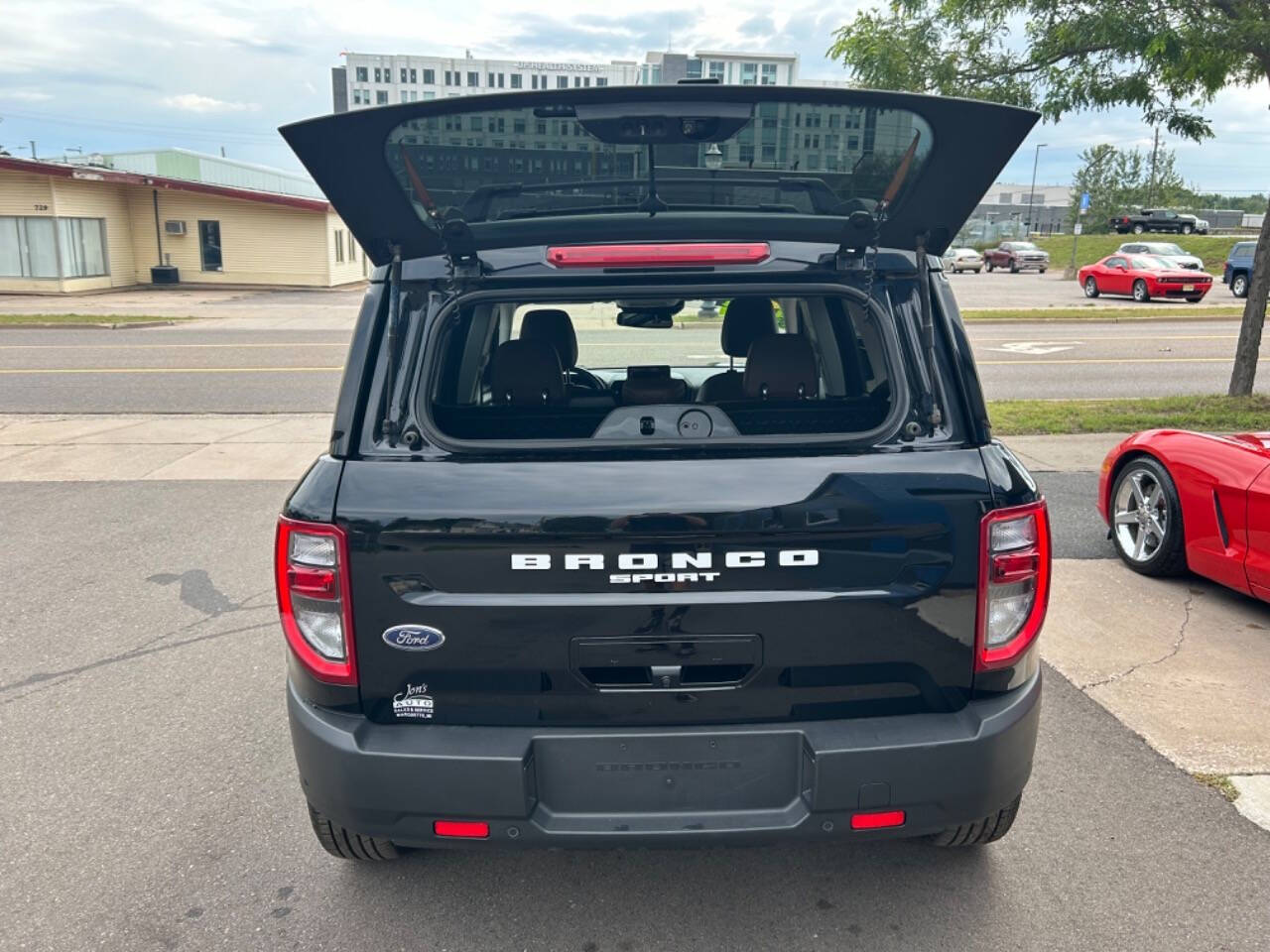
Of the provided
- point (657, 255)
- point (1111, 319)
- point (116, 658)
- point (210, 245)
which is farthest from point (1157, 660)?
point (210, 245)

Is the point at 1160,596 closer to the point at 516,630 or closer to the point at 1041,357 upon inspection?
the point at 516,630

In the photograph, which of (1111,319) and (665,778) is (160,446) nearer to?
(665,778)

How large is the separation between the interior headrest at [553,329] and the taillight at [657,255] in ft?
3.25

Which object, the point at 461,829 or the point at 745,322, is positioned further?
the point at 745,322

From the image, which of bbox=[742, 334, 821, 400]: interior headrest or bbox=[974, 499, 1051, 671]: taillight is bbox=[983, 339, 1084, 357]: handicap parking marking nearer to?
bbox=[742, 334, 821, 400]: interior headrest

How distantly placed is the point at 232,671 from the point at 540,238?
2.73m

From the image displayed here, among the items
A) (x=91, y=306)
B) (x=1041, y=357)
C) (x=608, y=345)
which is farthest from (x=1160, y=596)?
(x=91, y=306)

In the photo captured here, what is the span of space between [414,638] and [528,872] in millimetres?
1029

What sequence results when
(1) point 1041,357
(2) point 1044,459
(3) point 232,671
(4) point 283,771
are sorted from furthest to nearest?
(1) point 1041,357
(2) point 1044,459
(3) point 232,671
(4) point 283,771

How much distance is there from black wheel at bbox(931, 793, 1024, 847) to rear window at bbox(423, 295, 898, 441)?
3.60 feet

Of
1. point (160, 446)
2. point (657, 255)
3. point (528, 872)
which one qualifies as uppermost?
point (657, 255)

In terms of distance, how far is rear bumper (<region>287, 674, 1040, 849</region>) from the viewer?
2311mm

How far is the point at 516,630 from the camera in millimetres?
2322

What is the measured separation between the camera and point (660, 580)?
2.31m
